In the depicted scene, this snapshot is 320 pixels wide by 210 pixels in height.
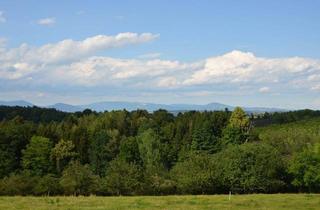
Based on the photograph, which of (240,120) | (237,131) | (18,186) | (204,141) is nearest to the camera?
(18,186)

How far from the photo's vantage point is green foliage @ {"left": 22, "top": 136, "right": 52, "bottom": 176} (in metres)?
101

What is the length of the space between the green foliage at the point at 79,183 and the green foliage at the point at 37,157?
35.3 meters

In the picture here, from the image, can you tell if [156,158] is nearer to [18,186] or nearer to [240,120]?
[240,120]

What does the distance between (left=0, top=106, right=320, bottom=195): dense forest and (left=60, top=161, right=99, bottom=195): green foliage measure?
0.42ft

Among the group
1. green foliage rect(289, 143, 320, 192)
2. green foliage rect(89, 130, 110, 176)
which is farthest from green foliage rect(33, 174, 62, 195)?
green foliage rect(89, 130, 110, 176)

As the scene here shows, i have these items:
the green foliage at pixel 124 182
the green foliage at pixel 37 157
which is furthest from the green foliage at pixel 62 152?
the green foliage at pixel 124 182

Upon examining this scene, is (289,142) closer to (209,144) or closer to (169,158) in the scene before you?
(209,144)

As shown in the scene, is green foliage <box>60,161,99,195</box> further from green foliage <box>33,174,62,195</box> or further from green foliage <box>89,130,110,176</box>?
green foliage <box>89,130,110,176</box>

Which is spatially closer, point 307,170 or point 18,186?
point 18,186

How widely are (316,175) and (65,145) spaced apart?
60535 millimetres

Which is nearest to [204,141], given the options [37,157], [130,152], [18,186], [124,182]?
[130,152]

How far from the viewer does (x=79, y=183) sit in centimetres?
6475

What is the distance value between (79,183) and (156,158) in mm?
49941

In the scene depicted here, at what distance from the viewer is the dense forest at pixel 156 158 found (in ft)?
218
